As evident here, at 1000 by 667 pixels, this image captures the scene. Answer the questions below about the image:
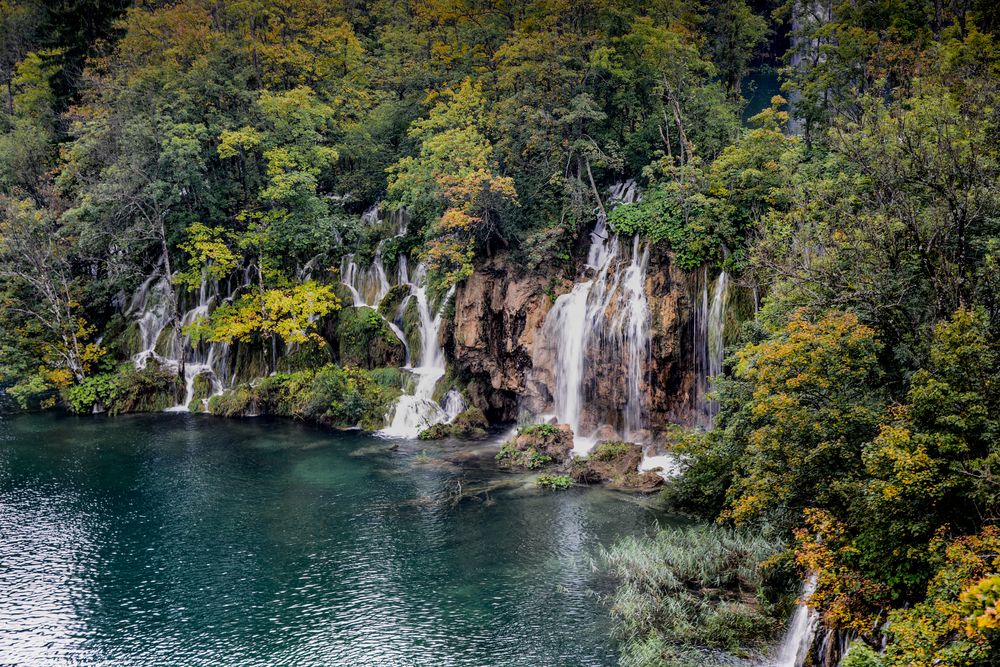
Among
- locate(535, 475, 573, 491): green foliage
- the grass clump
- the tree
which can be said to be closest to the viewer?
the grass clump

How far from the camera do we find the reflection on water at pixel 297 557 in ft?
51.8

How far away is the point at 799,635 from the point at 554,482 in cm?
1142

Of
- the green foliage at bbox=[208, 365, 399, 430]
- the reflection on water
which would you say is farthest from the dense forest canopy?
the reflection on water

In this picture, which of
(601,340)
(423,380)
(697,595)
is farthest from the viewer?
(423,380)

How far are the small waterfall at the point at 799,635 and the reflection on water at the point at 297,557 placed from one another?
3.39 metres

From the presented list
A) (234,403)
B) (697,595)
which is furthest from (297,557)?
(234,403)

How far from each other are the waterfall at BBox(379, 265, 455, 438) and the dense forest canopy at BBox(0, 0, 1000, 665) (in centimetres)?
222

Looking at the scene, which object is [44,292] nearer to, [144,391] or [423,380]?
[144,391]

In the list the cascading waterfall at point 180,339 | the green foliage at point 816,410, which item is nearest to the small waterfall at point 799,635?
the green foliage at point 816,410

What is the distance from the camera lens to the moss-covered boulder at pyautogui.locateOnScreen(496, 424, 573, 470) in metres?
26.5

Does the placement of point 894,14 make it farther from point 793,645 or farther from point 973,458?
point 793,645

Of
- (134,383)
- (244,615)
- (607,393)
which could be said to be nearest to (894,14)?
(607,393)

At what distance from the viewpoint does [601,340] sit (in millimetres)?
28656

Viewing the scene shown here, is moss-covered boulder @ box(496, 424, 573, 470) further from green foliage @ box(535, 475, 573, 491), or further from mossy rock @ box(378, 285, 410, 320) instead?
mossy rock @ box(378, 285, 410, 320)
